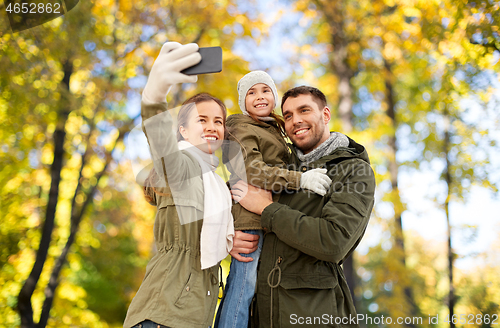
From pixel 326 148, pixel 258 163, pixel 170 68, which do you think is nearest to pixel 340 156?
pixel 326 148

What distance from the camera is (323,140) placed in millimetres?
2826

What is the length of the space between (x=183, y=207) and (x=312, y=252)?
800 mm

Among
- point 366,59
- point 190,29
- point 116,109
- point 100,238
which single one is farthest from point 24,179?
point 366,59

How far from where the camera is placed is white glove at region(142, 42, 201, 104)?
1.60 metres

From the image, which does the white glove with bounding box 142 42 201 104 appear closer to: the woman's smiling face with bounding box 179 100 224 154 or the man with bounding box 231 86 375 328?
the woman's smiling face with bounding box 179 100 224 154

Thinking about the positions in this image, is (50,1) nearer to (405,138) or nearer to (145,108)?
(145,108)

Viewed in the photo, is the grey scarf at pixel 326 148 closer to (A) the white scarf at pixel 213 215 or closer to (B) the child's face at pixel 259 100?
(B) the child's face at pixel 259 100

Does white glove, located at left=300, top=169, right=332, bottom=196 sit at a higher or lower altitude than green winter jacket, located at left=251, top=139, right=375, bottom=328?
higher

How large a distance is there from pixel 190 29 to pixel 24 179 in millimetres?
4896

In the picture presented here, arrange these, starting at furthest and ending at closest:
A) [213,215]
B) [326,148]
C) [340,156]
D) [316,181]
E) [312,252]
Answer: [326,148], [340,156], [316,181], [312,252], [213,215]

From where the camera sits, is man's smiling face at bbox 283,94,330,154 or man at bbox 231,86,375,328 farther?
man's smiling face at bbox 283,94,330,154

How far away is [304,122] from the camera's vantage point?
2.71 metres

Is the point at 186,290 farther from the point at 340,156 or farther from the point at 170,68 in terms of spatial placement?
the point at 340,156

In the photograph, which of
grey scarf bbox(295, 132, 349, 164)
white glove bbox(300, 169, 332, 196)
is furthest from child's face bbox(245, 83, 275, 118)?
white glove bbox(300, 169, 332, 196)
